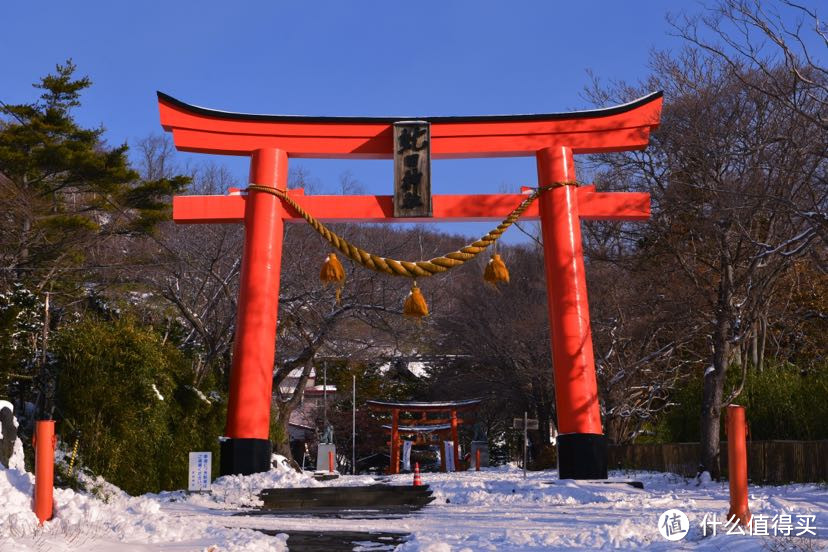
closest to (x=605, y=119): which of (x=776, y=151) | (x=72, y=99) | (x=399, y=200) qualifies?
(x=776, y=151)

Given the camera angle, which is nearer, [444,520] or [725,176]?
[444,520]

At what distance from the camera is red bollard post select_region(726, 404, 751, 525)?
25.0 ft

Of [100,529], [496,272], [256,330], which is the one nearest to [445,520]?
[100,529]

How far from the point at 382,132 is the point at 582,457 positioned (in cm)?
644

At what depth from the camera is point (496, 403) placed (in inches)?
1475

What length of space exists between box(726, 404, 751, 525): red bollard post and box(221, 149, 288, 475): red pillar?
314 inches

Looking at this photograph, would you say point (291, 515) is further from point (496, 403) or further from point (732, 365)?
→ point (496, 403)

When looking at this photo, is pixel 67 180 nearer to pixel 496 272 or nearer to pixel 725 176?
pixel 496 272

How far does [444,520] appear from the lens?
988 centimetres

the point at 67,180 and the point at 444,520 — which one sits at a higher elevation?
the point at 67,180

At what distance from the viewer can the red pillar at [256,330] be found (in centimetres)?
1362

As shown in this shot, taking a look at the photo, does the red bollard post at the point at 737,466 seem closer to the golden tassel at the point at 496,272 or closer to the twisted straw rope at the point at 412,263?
the twisted straw rope at the point at 412,263

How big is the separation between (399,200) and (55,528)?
8305 mm

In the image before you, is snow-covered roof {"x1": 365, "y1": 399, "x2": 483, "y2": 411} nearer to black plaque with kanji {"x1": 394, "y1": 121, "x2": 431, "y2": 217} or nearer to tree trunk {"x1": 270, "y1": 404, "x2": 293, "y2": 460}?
tree trunk {"x1": 270, "y1": 404, "x2": 293, "y2": 460}
